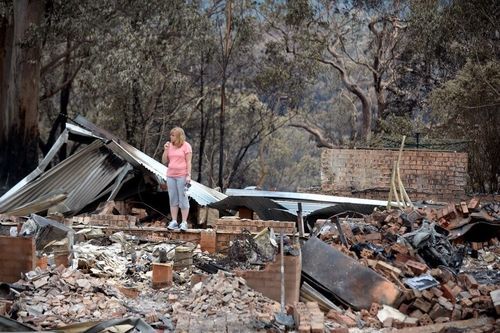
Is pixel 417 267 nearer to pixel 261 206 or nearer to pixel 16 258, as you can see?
pixel 16 258

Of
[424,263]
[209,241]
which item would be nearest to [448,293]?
[424,263]

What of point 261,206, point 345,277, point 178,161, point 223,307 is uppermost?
point 178,161

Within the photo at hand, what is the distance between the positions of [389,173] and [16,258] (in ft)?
41.5

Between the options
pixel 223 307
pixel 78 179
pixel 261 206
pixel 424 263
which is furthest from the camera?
pixel 78 179

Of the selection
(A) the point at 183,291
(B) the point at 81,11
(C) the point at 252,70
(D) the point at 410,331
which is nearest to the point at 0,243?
(A) the point at 183,291

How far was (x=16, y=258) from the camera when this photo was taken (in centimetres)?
904

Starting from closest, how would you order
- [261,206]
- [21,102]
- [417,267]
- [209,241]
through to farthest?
[417,267] → [209,241] → [261,206] → [21,102]

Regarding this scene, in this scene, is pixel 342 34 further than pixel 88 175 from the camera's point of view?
Yes

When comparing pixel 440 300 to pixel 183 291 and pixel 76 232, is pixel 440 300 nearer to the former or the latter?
pixel 183 291

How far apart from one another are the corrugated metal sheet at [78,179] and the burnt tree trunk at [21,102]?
6485 millimetres

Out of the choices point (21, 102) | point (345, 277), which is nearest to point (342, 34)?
point (21, 102)

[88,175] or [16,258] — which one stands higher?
[88,175]

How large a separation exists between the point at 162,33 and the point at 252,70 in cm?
752

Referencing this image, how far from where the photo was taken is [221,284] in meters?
8.32
